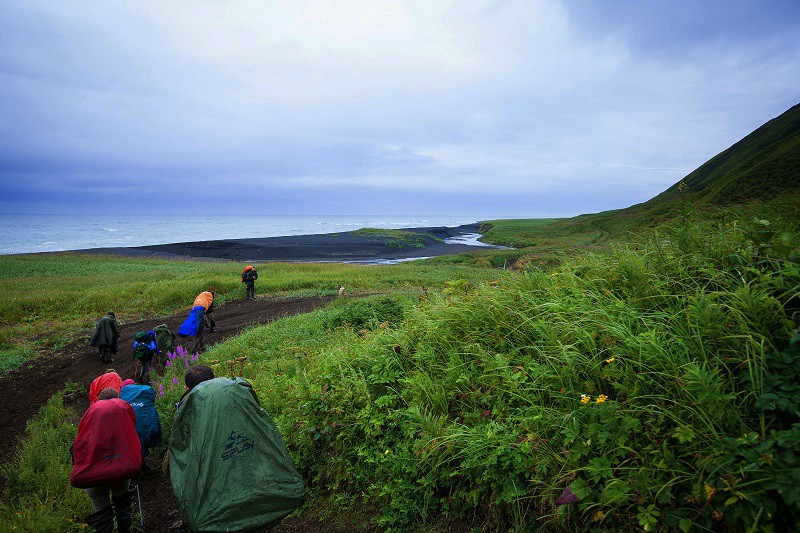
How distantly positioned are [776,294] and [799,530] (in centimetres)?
226

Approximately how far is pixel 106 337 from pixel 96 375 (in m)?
1.41

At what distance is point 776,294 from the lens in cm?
353

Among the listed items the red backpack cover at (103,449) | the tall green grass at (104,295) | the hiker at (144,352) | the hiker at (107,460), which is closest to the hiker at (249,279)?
the tall green grass at (104,295)

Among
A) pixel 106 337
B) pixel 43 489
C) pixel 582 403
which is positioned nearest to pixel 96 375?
pixel 106 337

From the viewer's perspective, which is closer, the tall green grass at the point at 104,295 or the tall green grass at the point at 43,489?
the tall green grass at the point at 43,489

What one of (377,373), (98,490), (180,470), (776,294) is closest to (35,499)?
(98,490)

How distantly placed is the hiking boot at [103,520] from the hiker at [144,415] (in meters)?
A: 1.50

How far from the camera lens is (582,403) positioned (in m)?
3.35

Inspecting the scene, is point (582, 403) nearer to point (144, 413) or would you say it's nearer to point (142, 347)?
point (144, 413)

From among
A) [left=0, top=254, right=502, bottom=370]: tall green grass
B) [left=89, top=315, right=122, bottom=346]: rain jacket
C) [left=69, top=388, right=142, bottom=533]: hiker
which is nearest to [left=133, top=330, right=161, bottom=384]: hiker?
[left=89, top=315, right=122, bottom=346]: rain jacket

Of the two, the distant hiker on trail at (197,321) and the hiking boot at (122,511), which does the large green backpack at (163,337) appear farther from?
the hiking boot at (122,511)

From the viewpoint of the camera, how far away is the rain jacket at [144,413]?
20.3 feet

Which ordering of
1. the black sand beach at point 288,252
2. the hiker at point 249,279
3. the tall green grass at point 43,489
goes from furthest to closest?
the black sand beach at point 288,252
the hiker at point 249,279
the tall green grass at point 43,489

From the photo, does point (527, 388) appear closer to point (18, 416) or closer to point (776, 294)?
point (776, 294)
